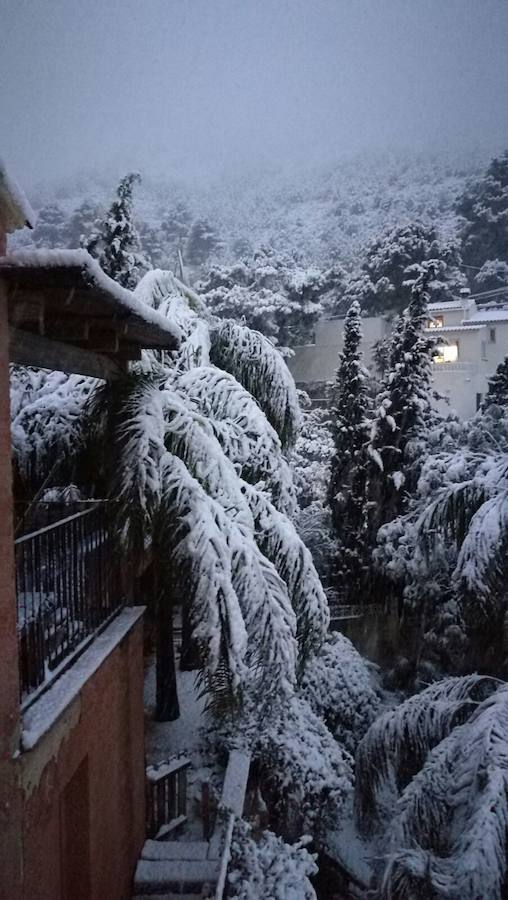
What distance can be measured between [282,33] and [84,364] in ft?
391

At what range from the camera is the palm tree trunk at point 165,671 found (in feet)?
24.2

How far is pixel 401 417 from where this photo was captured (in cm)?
1534

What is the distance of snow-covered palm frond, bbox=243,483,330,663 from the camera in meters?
5.47

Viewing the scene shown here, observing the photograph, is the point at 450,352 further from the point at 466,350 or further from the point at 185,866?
the point at 185,866

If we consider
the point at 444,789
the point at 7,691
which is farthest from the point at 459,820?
the point at 7,691

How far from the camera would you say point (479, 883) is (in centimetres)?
360

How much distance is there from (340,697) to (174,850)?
15.1 ft

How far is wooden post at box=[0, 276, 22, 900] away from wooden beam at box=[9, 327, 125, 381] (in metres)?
1.05

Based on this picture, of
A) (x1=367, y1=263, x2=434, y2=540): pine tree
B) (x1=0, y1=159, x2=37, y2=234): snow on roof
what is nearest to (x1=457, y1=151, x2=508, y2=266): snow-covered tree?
(x1=367, y1=263, x2=434, y2=540): pine tree

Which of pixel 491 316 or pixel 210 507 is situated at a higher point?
pixel 491 316

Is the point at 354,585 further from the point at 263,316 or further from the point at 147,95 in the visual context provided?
A: the point at 147,95

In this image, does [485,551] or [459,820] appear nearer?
[459,820]

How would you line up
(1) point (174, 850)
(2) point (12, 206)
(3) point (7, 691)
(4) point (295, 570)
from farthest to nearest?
(4) point (295, 570), (1) point (174, 850), (3) point (7, 691), (2) point (12, 206)

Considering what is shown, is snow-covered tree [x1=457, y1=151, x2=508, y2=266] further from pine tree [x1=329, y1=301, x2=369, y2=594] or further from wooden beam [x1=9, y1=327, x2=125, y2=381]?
wooden beam [x1=9, y1=327, x2=125, y2=381]
